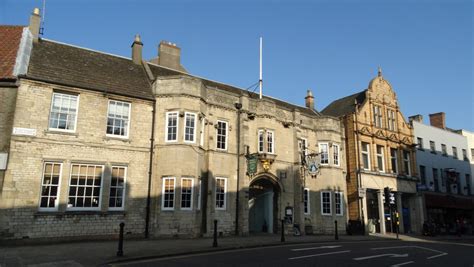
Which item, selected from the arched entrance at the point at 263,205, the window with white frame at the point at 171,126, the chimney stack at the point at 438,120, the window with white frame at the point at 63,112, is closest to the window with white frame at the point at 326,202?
the arched entrance at the point at 263,205

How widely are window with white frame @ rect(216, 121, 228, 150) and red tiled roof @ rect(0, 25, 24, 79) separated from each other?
11184mm

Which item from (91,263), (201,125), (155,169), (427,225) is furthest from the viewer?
(427,225)

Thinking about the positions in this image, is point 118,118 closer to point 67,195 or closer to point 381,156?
point 67,195

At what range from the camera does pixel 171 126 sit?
66.5ft

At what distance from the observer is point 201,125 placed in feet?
69.2

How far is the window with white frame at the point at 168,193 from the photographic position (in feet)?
62.6

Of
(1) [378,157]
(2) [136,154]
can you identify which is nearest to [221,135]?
(2) [136,154]

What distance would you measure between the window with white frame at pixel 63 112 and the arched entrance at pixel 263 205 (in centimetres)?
1169

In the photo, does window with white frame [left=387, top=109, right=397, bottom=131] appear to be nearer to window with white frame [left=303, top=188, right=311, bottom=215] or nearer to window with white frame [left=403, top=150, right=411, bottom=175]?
window with white frame [left=403, top=150, right=411, bottom=175]

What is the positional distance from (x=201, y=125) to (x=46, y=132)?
802 centimetres

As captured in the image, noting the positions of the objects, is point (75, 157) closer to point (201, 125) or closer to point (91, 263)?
point (201, 125)

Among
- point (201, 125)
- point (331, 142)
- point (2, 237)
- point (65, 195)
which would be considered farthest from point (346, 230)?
point (2, 237)

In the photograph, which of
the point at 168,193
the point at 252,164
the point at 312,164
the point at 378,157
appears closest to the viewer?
the point at 168,193

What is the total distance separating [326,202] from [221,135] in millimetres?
10019
